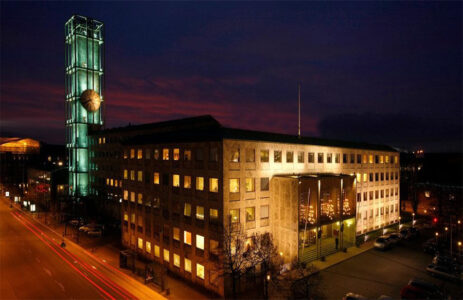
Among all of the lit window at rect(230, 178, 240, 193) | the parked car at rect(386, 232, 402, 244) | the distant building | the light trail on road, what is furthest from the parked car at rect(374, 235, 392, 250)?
the distant building

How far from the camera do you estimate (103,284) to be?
36.6 meters

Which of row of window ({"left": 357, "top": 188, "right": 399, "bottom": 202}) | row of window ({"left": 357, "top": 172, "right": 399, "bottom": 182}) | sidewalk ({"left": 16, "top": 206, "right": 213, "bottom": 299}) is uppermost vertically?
row of window ({"left": 357, "top": 172, "right": 399, "bottom": 182})

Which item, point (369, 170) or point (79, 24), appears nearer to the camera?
point (369, 170)

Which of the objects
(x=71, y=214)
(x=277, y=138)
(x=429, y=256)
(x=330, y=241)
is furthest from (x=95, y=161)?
(x=429, y=256)

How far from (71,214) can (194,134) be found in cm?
5495

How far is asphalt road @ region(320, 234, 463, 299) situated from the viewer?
33.6m

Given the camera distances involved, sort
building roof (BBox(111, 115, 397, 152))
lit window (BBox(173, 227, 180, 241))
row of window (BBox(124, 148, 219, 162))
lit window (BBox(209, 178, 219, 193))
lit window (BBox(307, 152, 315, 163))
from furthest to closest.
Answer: lit window (BBox(307, 152, 315, 163)), lit window (BBox(173, 227, 180, 241)), building roof (BBox(111, 115, 397, 152)), row of window (BBox(124, 148, 219, 162)), lit window (BBox(209, 178, 219, 193))

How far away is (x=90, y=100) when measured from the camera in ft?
295

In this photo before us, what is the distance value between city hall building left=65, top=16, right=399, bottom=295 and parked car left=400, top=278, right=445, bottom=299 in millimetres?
12430

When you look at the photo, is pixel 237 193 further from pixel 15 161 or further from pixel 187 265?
pixel 15 161

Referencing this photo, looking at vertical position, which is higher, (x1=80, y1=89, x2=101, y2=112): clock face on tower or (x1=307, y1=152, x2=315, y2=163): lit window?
(x1=80, y1=89, x2=101, y2=112): clock face on tower

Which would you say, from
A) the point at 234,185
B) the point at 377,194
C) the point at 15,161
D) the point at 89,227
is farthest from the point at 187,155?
the point at 15,161

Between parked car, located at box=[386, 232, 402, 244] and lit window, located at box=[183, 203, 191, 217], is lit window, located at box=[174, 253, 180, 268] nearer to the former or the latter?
lit window, located at box=[183, 203, 191, 217]

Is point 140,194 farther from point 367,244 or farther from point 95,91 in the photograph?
point 95,91
